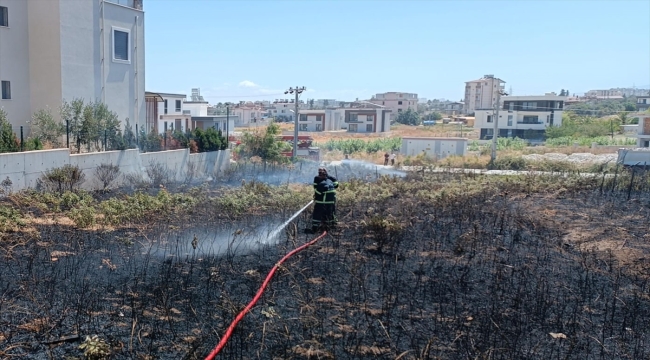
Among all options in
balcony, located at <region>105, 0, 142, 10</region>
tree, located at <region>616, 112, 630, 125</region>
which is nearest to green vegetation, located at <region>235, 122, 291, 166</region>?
balcony, located at <region>105, 0, 142, 10</region>

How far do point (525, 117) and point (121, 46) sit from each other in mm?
71332

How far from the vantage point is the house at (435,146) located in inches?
1825

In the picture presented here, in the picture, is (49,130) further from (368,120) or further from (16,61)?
(368,120)

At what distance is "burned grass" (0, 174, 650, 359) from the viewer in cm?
536

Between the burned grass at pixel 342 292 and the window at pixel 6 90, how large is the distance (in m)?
13.7

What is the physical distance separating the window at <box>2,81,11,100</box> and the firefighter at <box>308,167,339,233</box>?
55.0 ft

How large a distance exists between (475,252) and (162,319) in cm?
557

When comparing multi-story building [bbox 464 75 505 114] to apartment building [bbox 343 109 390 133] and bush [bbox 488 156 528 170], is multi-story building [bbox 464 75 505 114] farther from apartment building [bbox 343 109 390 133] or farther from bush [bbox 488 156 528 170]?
bush [bbox 488 156 528 170]

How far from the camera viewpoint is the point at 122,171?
1875 centimetres

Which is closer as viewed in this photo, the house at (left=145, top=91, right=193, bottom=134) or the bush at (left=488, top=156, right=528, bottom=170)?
the bush at (left=488, top=156, right=528, bottom=170)

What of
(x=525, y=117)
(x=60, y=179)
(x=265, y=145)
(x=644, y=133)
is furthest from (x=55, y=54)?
(x=525, y=117)

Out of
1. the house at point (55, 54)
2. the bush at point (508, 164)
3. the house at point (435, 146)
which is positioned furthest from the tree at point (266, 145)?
the house at point (435, 146)

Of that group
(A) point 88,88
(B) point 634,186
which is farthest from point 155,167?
(B) point 634,186

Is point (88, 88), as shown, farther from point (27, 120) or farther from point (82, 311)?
point (82, 311)
